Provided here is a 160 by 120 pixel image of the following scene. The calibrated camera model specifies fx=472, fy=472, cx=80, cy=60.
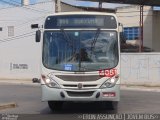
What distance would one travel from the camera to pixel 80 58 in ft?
48.6

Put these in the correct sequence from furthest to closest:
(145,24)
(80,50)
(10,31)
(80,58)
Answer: (10,31) < (145,24) < (80,50) < (80,58)

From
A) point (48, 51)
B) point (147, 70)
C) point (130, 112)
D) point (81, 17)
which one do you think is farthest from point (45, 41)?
point (147, 70)

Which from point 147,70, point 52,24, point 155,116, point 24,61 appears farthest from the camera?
point 24,61

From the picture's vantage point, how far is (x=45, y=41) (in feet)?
49.9

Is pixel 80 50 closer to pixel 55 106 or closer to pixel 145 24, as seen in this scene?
pixel 55 106

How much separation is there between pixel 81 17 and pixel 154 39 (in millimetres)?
38950

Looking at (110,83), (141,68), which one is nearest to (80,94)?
(110,83)

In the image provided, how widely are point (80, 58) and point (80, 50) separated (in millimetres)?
273

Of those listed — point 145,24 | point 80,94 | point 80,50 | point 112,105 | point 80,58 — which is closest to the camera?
point 80,94

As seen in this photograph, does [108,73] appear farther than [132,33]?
No

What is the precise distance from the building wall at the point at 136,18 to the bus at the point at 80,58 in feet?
126

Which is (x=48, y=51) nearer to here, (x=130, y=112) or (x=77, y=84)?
(x=77, y=84)

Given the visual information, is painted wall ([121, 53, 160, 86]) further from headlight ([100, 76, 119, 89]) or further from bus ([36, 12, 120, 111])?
headlight ([100, 76, 119, 89])

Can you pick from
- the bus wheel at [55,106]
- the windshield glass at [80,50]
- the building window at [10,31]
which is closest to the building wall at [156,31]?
the building window at [10,31]
